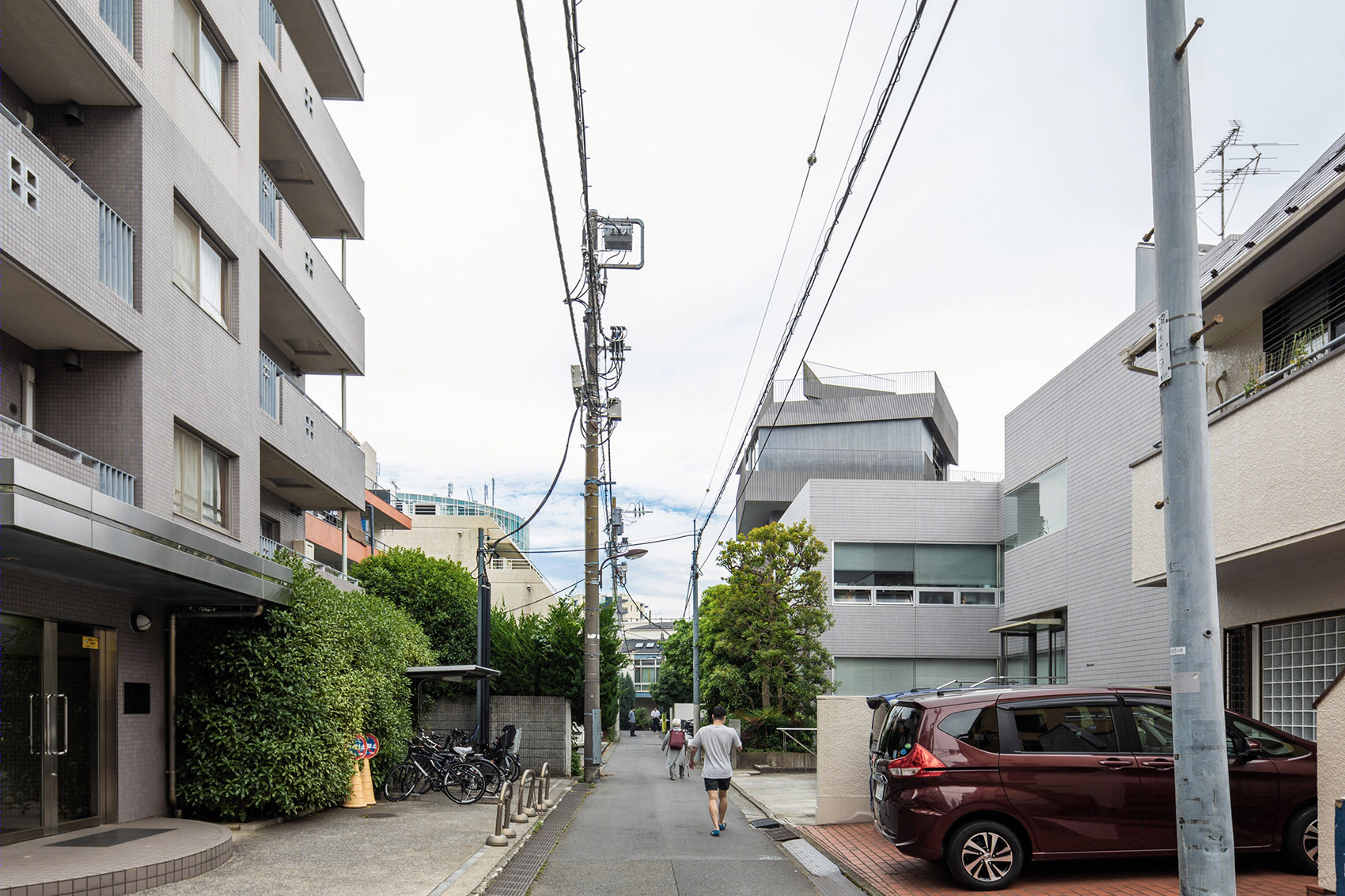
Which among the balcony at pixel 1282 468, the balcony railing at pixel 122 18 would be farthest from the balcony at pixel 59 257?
the balcony at pixel 1282 468

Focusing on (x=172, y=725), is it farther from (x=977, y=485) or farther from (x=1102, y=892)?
(x=977, y=485)

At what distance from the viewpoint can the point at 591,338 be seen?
22.9m

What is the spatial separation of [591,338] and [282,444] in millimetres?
6985

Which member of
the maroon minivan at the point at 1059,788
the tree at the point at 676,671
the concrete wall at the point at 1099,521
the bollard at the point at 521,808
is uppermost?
the concrete wall at the point at 1099,521

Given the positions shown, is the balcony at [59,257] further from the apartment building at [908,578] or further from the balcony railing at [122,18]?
the apartment building at [908,578]

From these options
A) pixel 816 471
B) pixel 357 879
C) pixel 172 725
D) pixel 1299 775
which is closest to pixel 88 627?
pixel 172 725

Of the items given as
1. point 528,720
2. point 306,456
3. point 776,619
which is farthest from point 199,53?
point 776,619

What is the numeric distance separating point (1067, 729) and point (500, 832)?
244 inches

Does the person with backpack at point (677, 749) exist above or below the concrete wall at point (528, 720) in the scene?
below

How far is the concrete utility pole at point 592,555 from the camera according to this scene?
22.9 meters

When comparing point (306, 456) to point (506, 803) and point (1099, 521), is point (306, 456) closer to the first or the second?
point (506, 803)

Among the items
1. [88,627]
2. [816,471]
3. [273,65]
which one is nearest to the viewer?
[88,627]

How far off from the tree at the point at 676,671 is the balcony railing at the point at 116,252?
46464 millimetres

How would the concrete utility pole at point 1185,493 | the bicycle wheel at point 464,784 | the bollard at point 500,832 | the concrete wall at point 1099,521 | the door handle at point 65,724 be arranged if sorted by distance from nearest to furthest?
the concrete utility pole at point 1185,493 → the door handle at point 65,724 → the bollard at point 500,832 → the bicycle wheel at point 464,784 → the concrete wall at point 1099,521
